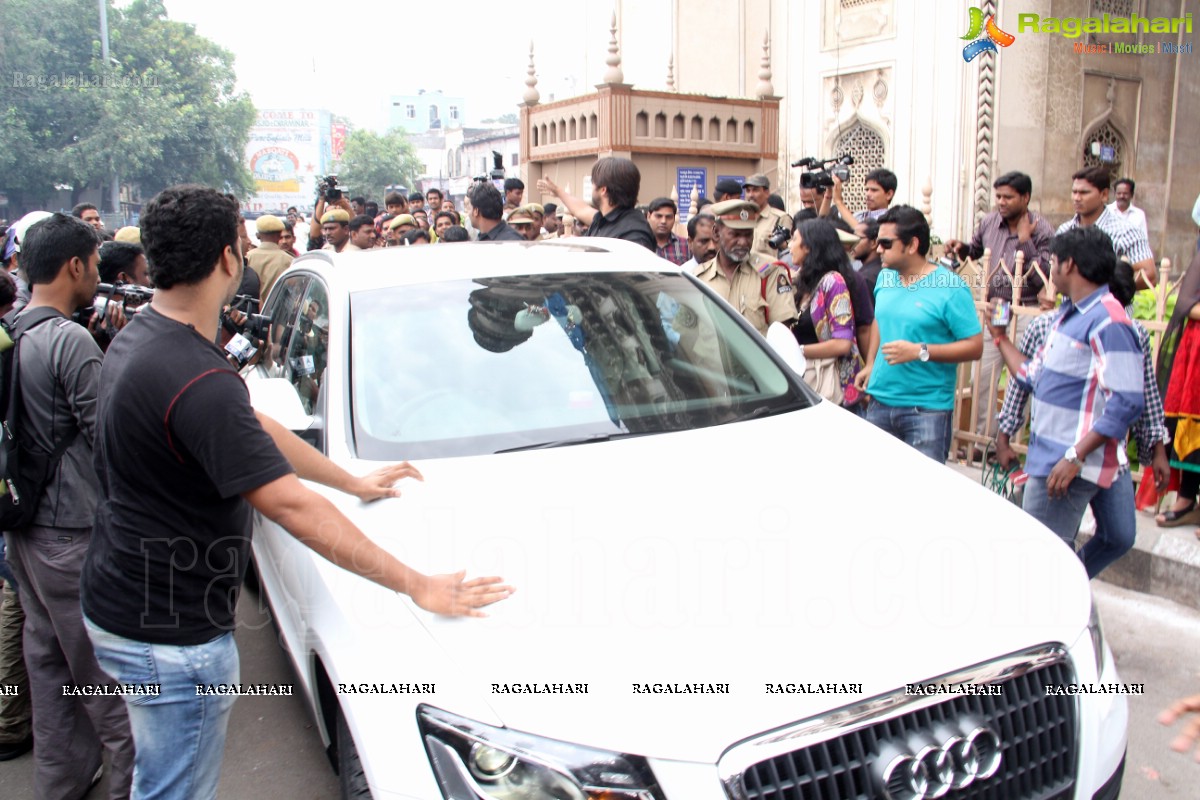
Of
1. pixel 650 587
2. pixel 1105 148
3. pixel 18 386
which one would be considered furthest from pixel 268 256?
pixel 1105 148

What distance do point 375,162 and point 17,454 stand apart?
269 feet

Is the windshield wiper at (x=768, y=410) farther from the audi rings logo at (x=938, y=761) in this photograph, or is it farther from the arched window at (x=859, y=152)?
the arched window at (x=859, y=152)

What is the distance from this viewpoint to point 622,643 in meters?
1.88

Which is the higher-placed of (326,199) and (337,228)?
(326,199)

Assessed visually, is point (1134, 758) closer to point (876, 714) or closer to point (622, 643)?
point (876, 714)

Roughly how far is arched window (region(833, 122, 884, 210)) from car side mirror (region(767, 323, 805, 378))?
36.7ft

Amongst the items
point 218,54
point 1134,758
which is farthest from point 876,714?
point 218,54

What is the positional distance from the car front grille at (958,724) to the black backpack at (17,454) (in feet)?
7.22

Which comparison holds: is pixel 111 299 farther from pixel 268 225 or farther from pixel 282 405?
pixel 268 225

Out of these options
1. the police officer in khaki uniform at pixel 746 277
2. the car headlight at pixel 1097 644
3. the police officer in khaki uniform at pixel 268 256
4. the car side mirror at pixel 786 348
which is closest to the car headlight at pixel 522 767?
the car headlight at pixel 1097 644

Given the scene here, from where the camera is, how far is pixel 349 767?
2229 mm

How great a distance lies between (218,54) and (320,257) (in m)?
57.1

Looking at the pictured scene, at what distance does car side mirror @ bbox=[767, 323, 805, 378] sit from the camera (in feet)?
10.9

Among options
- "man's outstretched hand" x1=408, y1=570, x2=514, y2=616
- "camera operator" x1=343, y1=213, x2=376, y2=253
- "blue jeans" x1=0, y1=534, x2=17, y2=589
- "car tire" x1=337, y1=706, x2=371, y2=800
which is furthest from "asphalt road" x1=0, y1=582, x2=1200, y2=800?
"camera operator" x1=343, y1=213, x2=376, y2=253
